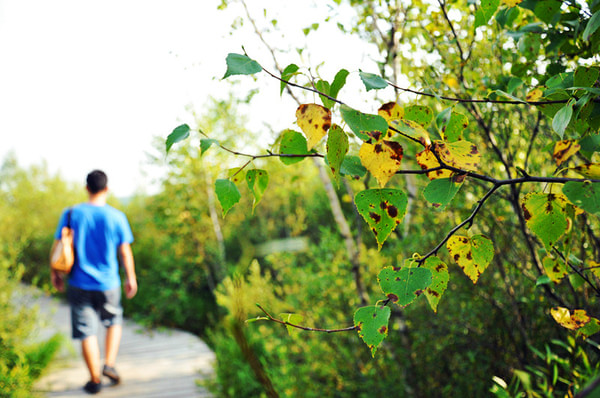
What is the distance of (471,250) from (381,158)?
281 millimetres

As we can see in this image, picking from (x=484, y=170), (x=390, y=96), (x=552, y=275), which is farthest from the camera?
(x=484, y=170)

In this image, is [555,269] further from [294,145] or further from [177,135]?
[177,135]

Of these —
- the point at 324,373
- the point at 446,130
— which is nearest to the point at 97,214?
the point at 324,373

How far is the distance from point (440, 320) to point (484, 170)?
87cm

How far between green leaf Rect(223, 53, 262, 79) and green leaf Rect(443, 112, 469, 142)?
36 cm

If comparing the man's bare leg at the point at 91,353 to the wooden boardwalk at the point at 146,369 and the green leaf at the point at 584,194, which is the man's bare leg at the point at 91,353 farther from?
the green leaf at the point at 584,194

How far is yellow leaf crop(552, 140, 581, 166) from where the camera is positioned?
0.79m

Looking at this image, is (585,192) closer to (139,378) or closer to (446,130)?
(446,130)

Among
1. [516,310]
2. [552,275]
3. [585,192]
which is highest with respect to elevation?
[585,192]


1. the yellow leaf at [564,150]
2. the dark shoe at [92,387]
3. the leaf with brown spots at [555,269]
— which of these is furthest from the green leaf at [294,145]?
the dark shoe at [92,387]

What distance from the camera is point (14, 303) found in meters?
4.65

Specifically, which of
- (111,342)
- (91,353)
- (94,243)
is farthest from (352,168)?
(111,342)

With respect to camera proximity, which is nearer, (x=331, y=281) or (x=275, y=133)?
(x=275, y=133)

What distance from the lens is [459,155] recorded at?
578 millimetres
